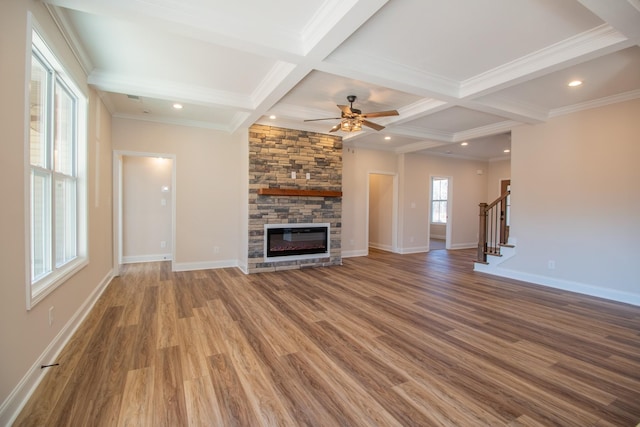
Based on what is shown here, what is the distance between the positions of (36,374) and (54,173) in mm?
1636

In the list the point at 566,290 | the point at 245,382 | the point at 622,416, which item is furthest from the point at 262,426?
the point at 566,290

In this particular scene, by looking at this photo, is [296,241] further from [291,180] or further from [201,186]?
[201,186]

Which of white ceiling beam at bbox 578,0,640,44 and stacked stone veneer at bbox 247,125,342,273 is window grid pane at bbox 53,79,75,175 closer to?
stacked stone veneer at bbox 247,125,342,273

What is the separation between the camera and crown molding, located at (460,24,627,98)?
259 centimetres

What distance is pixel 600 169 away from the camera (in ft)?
13.9

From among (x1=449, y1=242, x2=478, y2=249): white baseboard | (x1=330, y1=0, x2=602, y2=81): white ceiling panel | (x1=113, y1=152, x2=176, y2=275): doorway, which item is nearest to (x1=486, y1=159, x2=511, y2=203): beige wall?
(x1=449, y1=242, x2=478, y2=249): white baseboard

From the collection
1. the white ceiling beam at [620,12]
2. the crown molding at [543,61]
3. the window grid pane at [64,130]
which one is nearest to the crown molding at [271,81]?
the window grid pane at [64,130]

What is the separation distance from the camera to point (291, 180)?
223 inches

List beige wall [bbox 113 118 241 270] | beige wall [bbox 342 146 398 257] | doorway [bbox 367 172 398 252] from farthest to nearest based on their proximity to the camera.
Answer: doorway [bbox 367 172 398 252] < beige wall [bbox 342 146 398 257] < beige wall [bbox 113 118 241 270]

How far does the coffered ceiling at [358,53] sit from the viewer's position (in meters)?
2.33

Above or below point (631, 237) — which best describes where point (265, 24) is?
above

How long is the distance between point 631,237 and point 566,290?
1.11 metres

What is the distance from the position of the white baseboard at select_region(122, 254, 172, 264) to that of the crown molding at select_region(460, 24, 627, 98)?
21.3ft

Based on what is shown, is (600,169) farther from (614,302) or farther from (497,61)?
(497,61)
